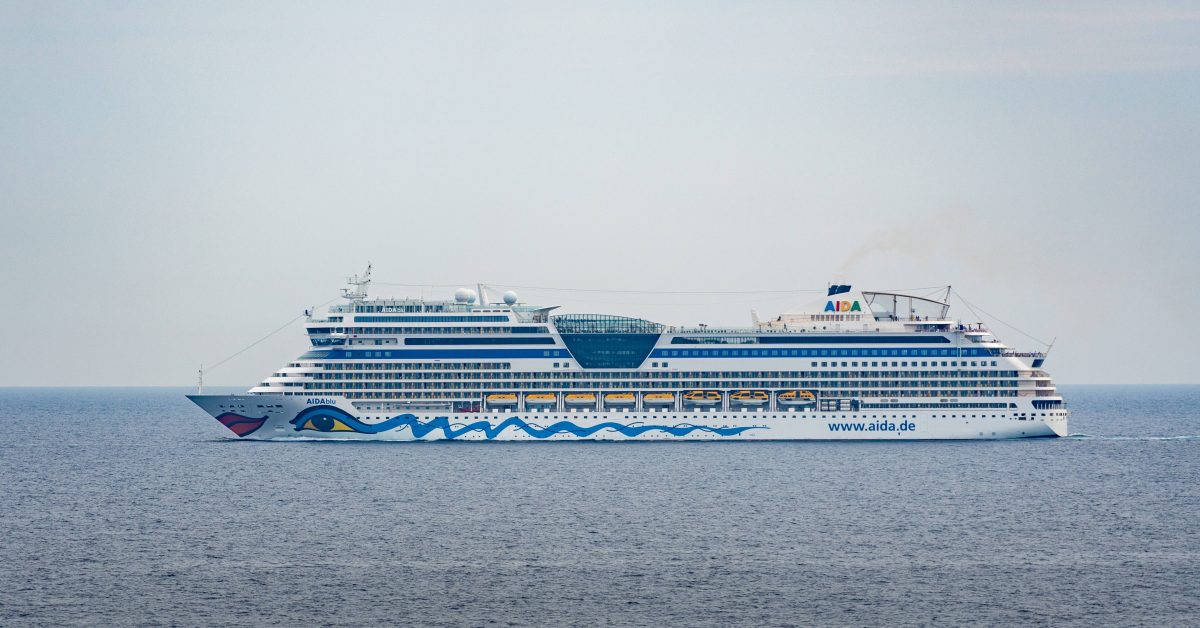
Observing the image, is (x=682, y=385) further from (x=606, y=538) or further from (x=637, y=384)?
(x=606, y=538)

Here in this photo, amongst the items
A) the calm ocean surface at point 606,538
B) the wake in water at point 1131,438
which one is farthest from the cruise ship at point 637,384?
the wake in water at point 1131,438

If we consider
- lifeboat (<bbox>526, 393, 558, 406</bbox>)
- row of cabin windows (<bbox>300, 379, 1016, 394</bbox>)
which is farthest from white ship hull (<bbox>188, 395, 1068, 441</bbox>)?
row of cabin windows (<bbox>300, 379, 1016, 394</bbox>)

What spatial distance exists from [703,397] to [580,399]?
8.55 meters

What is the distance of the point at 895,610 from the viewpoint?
3822 cm

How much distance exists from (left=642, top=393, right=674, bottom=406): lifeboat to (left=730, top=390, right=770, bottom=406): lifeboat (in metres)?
4.30

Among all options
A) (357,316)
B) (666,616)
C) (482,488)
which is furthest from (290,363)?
(666,616)

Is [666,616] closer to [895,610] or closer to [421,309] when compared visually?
[895,610]

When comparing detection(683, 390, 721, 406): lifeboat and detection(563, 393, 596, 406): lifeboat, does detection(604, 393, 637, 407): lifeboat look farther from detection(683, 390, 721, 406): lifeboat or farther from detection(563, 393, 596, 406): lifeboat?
detection(683, 390, 721, 406): lifeboat

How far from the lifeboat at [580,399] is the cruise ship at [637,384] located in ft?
0.32

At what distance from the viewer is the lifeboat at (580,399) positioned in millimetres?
86812

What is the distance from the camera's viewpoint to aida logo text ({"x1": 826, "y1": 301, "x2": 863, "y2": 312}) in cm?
8919

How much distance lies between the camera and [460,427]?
85.6 m

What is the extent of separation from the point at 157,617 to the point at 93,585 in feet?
17.5

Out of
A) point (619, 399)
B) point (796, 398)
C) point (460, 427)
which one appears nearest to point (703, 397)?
point (619, 399)
